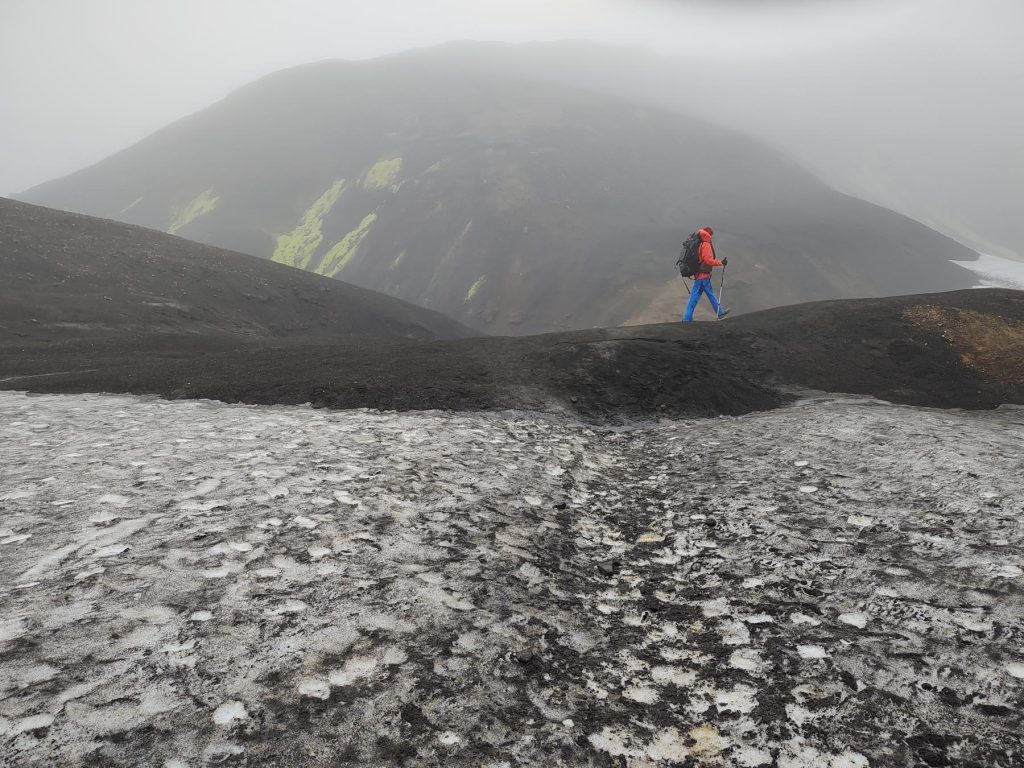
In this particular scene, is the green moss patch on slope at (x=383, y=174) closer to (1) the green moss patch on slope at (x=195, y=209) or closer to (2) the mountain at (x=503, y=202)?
(2) the mountain at (x=503, y=202)

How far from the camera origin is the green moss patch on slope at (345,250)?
66312 mm

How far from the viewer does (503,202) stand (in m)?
66.6

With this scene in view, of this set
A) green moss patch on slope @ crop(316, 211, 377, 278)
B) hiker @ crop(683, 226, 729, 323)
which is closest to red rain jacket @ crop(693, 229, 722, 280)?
hiker @ crop(683, 226, 729, 323)

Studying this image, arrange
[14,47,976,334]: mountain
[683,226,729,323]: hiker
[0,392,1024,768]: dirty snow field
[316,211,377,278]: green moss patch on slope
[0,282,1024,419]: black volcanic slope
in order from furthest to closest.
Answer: [316,211,377,278]: green moss patch on slope, [14,47,976,334]: mountain, [683,226,729,323]: hiker, [0,282,1024,419]: black volcanic slope, [0,392,1024,768]: dirty snow field

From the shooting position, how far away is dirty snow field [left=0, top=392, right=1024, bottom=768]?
3256 mm

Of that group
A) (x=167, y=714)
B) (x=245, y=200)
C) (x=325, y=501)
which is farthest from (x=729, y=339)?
(x=245, y=200)

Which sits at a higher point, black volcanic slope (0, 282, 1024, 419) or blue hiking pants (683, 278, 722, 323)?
blue hiking pants (683, 278, 722, 323)

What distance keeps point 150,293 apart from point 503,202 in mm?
45604

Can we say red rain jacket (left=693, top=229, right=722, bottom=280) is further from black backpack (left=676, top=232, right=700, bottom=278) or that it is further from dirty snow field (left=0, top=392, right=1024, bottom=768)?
dirty snow field (left=0, top=392, right=1024, bottom=768)

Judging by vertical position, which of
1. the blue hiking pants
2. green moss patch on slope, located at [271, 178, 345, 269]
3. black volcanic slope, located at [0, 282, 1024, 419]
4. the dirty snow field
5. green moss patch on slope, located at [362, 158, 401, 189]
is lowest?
the dirty snow field

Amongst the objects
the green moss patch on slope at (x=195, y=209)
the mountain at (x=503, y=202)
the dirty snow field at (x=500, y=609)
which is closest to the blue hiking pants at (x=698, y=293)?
the dirty snow field at (x=500, y=609)

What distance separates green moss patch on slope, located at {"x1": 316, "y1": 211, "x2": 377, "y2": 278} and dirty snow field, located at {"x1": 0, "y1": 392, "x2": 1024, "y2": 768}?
6168cm

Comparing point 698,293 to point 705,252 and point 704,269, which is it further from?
point 705,252

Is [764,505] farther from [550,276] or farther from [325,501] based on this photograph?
[550,276]
